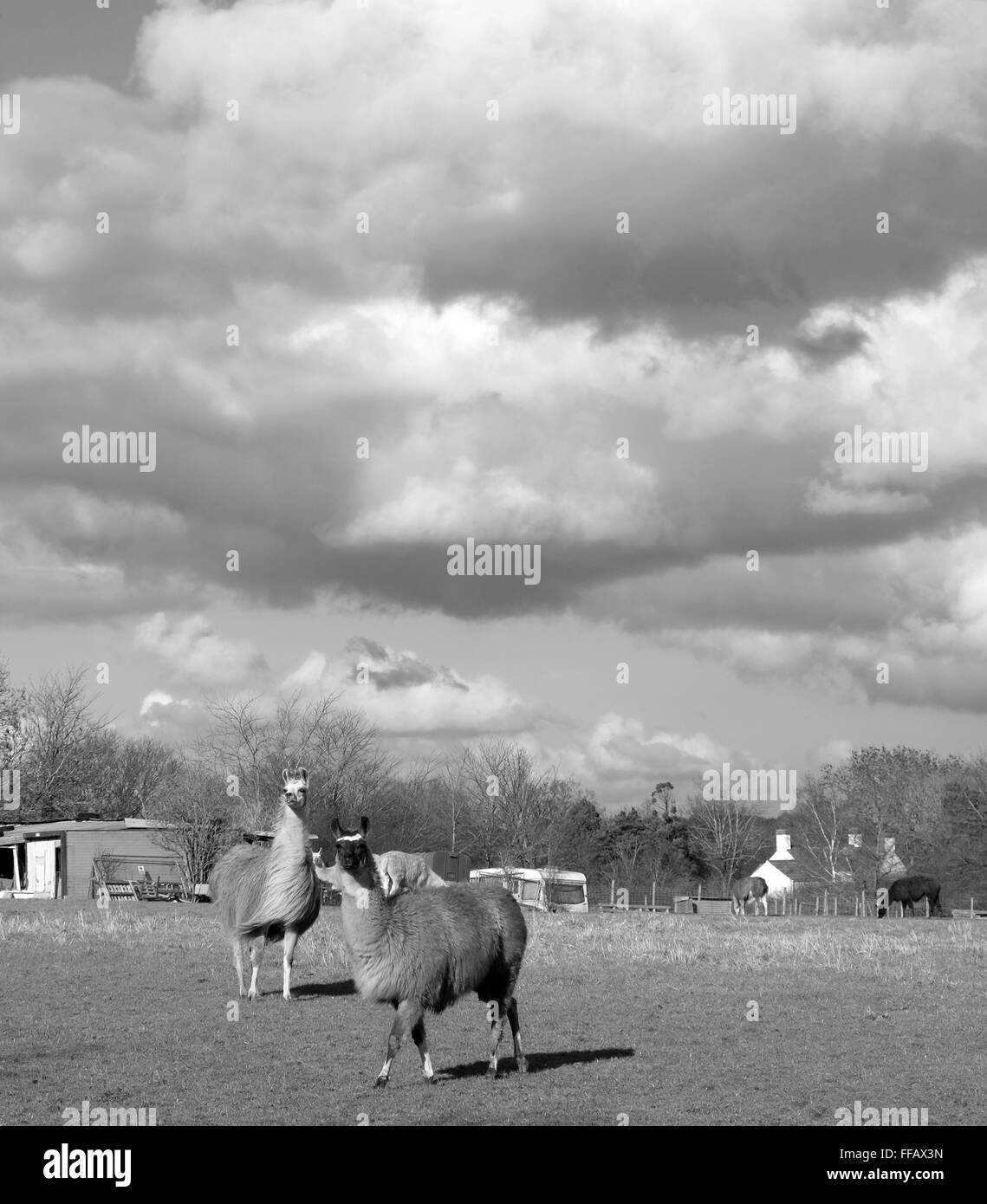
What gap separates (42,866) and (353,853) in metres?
46.9

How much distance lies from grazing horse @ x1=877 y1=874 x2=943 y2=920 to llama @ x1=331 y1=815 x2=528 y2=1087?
1631 inches


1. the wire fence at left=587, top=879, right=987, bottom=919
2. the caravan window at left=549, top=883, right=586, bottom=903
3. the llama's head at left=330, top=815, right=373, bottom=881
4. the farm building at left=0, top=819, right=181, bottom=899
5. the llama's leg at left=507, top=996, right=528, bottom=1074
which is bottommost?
the wire fence at left=587, top=879, right=987, bottom=919

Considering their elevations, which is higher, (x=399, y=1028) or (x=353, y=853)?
(x=353, y=853)

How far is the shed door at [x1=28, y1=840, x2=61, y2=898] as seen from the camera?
51.8m

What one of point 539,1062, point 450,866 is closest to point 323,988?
point 539,1062

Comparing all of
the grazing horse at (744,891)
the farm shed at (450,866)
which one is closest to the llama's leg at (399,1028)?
the grazing horse at (744,891)

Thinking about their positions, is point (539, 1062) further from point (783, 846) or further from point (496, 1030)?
point (783, 846)

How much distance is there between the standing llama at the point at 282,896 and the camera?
1617 cm

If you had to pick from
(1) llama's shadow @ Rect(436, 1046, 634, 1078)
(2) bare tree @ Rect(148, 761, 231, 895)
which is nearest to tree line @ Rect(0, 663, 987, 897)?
(2) bare tree @ Rect(148, 761, 231, 895)

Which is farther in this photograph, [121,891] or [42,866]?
[42,866]

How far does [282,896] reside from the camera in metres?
16.2

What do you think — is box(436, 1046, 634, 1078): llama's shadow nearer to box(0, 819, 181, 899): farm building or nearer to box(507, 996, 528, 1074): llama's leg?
box(507, 996, 528, 1074): llama's leg

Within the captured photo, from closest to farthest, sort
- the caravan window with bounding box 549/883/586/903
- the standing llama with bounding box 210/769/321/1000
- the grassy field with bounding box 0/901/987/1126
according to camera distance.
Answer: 1. the grassy field with bounding box 0/901/987/1126
2. the standing llama with bounding box 210/769/321/1000
3. the caravan window with bounding box 549/883/586/903
